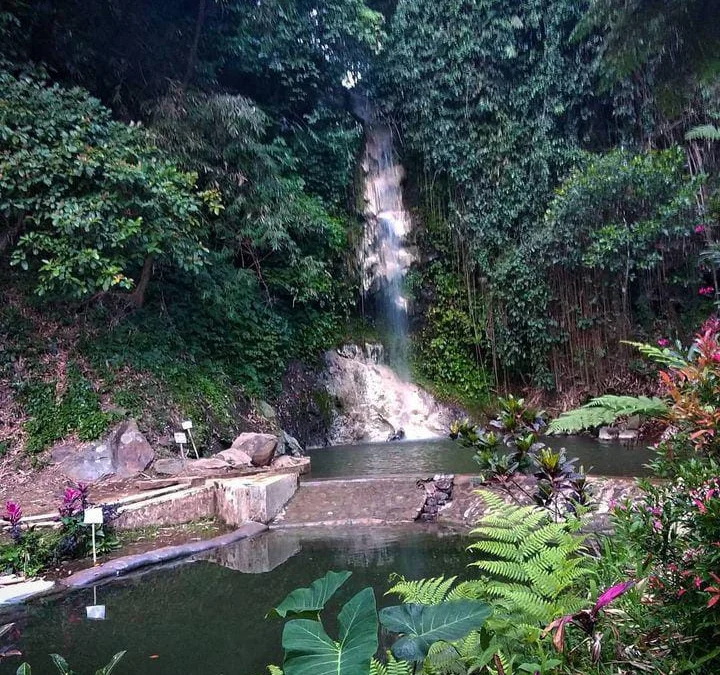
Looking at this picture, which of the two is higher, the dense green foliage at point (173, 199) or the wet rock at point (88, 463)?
the dense green foliage at point (173, 199)

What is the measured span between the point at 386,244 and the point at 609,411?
1187cm

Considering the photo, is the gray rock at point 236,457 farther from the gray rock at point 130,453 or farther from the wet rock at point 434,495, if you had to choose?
the wet rock at point 434,495

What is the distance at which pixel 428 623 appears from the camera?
115cm

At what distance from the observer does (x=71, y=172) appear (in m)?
6.97

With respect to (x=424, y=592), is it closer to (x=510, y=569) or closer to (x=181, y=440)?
(x=510, y=569)

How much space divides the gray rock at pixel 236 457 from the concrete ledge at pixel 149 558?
5.80ft

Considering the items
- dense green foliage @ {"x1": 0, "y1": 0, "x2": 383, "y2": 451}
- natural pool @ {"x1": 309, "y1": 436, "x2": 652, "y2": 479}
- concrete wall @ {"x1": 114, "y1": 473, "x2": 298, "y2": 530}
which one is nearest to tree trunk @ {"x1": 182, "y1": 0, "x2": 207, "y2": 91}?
dense green foliage @ {"x1": 0, "y1": 0, "x2": 383, "y2": 451}

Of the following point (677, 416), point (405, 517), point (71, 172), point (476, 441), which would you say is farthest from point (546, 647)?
point (71, 172)

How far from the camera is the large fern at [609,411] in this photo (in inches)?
81.8

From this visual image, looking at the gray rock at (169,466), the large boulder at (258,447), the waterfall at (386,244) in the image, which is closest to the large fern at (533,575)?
the large boulder at (258,447)

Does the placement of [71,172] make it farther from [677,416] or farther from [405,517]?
[677,416]

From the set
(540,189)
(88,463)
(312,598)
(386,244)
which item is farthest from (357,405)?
(312,598)

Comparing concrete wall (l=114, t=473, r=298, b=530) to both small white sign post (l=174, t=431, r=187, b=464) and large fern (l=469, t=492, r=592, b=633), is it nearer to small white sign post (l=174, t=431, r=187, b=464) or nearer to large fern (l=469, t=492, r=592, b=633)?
small white sign post (l=174, t=431, r=187, b=464)

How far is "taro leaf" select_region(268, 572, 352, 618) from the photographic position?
1.18 meters
